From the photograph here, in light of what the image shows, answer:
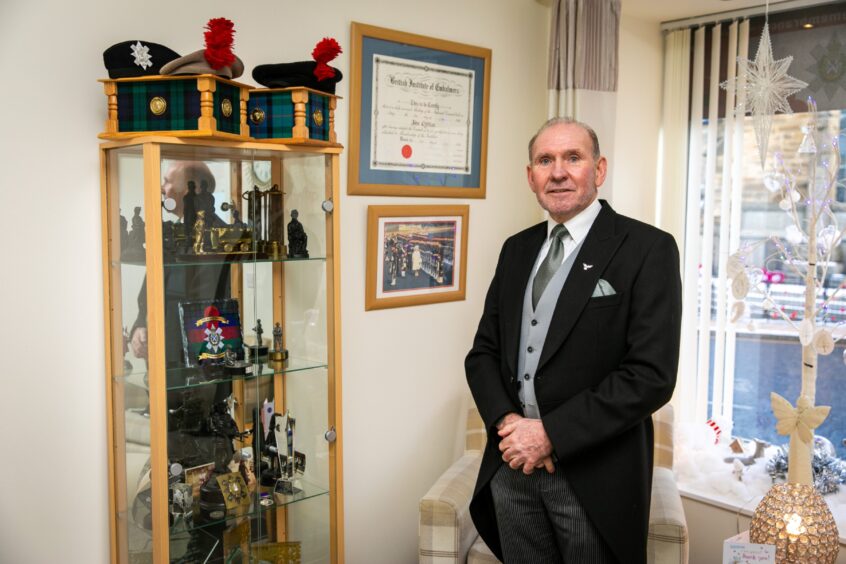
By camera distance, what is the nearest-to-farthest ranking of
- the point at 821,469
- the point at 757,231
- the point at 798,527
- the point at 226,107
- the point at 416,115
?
the point at 226,107 → the point at 798,527 → the point at 416,115 → the point at 821,469 → the point at 757,231

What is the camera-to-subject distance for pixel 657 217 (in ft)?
13.4

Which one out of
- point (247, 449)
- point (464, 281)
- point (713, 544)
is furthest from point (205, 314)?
point (713, 544)

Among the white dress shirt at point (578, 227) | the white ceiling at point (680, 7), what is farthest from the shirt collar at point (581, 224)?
the white ceiling at point (680, 7)

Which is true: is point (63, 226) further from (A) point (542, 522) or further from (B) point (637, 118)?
(B) point (637, 118)

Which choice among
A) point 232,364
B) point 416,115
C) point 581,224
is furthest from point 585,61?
point 232,364

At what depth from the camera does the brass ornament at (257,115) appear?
2.31m

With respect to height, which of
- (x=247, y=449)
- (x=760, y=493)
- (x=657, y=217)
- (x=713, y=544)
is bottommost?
(x=713, y=544)

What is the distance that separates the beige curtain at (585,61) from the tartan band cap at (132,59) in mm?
1864

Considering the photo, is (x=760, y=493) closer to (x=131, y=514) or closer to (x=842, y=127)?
(x=842, y=127)

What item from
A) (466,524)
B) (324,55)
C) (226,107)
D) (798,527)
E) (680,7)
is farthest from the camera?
(680,7)

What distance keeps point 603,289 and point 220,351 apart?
1.16 meters

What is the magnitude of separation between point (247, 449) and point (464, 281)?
1.37m

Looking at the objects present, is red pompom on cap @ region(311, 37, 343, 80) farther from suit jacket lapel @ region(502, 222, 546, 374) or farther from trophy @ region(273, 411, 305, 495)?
trophy @ region(273, 411, 305, 495)

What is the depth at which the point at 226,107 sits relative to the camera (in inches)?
85.7
